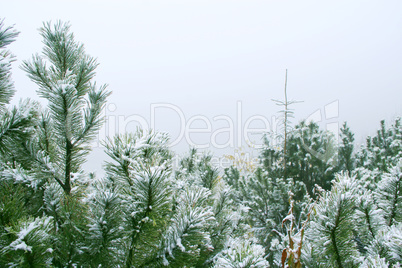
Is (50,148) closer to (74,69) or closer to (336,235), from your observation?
(74,69)

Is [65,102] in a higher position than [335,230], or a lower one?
higher

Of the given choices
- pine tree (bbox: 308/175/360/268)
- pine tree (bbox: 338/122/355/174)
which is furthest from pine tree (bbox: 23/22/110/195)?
pine tree (bbox: 338/122/355/174)

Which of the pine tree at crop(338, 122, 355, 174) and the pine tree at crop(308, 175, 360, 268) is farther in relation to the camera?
the pine tree at crop(338, 122, 355, 174)

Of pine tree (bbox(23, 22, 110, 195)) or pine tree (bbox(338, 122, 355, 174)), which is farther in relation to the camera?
pine tree (bbox(338, 122, 355, 174))

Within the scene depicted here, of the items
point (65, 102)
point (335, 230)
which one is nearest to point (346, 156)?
point (335, 230)

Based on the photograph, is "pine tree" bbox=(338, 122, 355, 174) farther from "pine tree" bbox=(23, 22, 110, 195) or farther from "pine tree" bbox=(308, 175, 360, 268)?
"pine tree" bbox=(23, 22, 110, 195)

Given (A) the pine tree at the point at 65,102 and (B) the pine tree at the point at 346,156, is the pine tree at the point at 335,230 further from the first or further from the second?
(B) the pine tree at the point at 346,156

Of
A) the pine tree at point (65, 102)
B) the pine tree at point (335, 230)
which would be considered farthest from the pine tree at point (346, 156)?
the pine tree at point (65, 102)

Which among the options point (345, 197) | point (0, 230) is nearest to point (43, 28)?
point (0, 230)

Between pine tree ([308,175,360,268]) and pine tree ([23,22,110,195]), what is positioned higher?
pine tree ([23,22,110,195])

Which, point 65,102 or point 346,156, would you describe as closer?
point 65,102

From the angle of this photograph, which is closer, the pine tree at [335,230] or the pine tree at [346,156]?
the pine tree at [335,230]

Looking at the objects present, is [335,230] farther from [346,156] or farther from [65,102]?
[346,156]

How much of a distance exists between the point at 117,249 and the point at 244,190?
10.1ft
